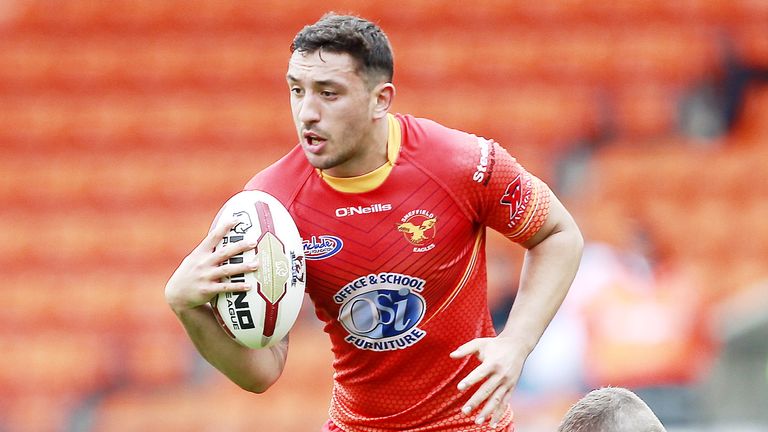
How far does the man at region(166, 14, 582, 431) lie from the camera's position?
155 inches

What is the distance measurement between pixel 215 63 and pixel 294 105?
992cm

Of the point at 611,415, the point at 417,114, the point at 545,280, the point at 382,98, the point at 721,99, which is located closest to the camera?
the point at 611,415

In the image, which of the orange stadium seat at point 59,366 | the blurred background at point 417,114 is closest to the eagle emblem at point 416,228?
the blurred background at point 417,114

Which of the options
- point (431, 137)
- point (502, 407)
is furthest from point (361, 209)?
point (502, 407)

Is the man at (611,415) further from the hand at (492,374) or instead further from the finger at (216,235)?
the finger at (216,235)

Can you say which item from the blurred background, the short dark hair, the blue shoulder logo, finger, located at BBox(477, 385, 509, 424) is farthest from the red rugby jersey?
the blurred background

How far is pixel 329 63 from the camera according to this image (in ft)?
12.9

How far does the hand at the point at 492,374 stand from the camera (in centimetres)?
388

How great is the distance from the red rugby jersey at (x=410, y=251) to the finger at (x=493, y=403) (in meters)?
0.36

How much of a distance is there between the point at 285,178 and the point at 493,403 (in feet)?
3.14

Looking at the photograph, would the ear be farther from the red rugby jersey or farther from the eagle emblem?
the eagle emblem

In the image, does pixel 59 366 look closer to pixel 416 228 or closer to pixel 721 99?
pixel 721 99

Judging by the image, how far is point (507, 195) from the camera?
4172 millimetres

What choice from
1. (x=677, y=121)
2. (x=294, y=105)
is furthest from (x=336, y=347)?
(x=677, y=121)
